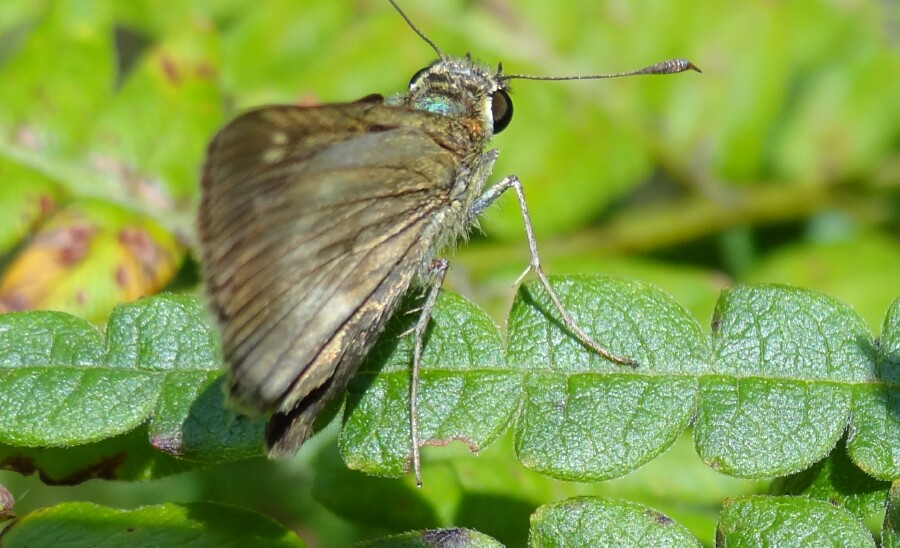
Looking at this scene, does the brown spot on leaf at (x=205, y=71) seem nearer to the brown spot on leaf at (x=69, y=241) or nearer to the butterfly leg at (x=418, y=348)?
the brown spot on leaf at (x=69, y=241)

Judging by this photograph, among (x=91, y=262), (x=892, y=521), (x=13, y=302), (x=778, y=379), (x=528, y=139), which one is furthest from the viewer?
(x=528, y=139)

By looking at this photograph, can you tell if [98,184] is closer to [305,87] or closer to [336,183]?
[305,87]

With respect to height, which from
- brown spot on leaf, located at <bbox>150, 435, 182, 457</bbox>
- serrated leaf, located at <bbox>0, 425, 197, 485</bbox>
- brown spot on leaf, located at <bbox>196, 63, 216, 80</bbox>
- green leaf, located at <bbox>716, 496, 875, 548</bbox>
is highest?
brown spot on leaf, located at <bbox>196, 63, 216, 80</bbox>

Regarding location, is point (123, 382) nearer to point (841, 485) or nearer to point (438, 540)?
point (438, 540)

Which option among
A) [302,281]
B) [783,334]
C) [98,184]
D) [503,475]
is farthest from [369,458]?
[98,184]

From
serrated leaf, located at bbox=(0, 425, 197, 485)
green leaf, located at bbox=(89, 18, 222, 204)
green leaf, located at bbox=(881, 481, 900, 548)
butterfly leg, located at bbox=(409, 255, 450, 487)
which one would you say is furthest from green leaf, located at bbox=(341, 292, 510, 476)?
green leaf, located at bbox=(89, 18, 222, 204)

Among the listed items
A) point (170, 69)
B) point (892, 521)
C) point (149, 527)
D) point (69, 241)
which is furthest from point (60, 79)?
point (892, 521)

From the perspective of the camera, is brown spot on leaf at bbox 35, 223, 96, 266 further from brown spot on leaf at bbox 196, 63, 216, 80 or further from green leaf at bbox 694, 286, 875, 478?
green leaf at bbox 694, 286, 875, 478
